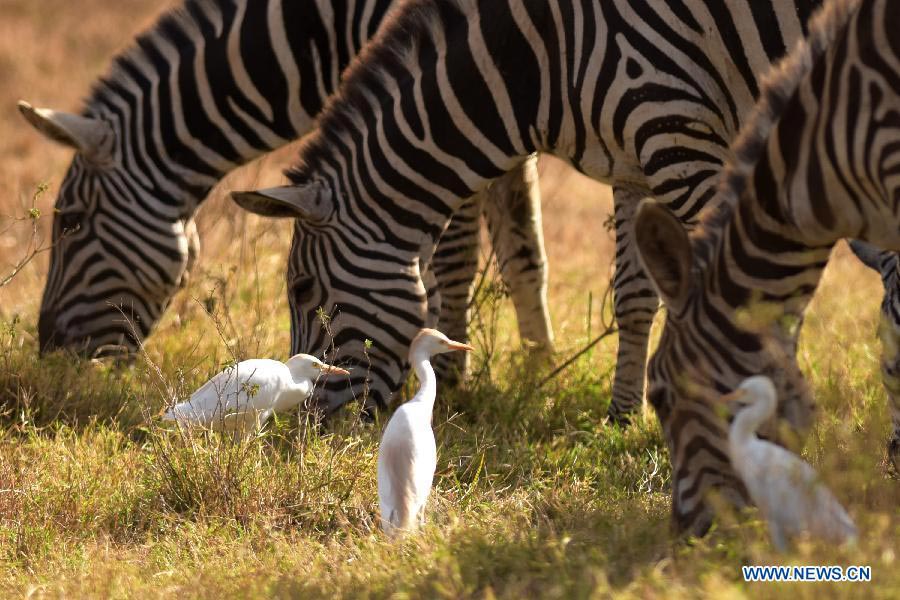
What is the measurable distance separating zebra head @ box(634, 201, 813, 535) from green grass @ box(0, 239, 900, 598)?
0.17m

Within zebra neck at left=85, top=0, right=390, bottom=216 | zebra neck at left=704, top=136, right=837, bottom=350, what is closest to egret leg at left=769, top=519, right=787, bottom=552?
zebra neck at left=704, top=136, right=837, bottom=350

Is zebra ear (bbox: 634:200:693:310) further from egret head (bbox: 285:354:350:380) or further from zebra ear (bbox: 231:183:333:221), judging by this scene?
zebra ear (bbox: 231:183:333:221)

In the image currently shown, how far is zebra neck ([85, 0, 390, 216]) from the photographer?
24.3 ft

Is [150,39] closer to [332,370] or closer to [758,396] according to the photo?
[332,370]

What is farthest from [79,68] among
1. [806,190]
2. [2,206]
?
[806,190]

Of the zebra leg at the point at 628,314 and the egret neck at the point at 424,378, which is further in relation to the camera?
the zebra leg at the point at 628,314

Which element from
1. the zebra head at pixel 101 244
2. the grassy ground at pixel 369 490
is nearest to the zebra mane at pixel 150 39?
the zebra head at pixel 101 244

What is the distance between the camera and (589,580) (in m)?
3.96

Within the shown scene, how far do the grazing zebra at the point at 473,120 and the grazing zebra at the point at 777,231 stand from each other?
4.53 feet

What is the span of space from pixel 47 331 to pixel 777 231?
474cm

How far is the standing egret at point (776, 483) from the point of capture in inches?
150

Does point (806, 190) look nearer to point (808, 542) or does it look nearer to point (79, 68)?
point (808, 542)

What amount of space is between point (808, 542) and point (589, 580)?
0.67m

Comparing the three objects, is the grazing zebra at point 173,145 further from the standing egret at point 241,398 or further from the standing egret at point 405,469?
the standing egret at point 405,469
